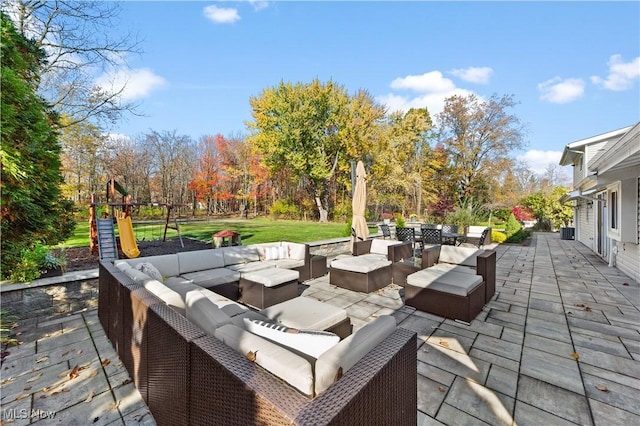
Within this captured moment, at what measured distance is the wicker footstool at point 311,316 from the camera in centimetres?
236

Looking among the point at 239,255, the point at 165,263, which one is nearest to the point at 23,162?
the point at 165,263

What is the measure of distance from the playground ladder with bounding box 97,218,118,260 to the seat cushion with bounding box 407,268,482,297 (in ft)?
20.3

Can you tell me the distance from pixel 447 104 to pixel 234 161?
19236mm

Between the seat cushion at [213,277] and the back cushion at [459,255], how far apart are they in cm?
376

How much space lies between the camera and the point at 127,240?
659 centimetres

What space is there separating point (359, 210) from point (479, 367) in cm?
441

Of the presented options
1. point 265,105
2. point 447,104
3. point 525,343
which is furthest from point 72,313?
point 447,104

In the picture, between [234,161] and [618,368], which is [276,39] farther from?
[234,161]

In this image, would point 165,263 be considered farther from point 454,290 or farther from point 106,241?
point 454,290

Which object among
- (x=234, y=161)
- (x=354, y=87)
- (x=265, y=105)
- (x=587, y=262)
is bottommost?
(x=587, y=262)

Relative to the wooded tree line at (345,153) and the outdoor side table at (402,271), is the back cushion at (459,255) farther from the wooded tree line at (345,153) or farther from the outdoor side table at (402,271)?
the wooded tree line at (345,153)

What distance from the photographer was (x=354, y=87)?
2006 cm

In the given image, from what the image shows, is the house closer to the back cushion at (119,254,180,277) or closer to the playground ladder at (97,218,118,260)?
the back cushion at (119,254,180,277)

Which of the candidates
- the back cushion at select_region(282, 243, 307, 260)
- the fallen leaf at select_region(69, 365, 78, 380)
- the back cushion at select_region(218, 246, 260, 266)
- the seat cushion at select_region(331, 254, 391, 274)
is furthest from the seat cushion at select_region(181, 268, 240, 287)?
the seat cushion at select_region(331, 254, 391, 274)
